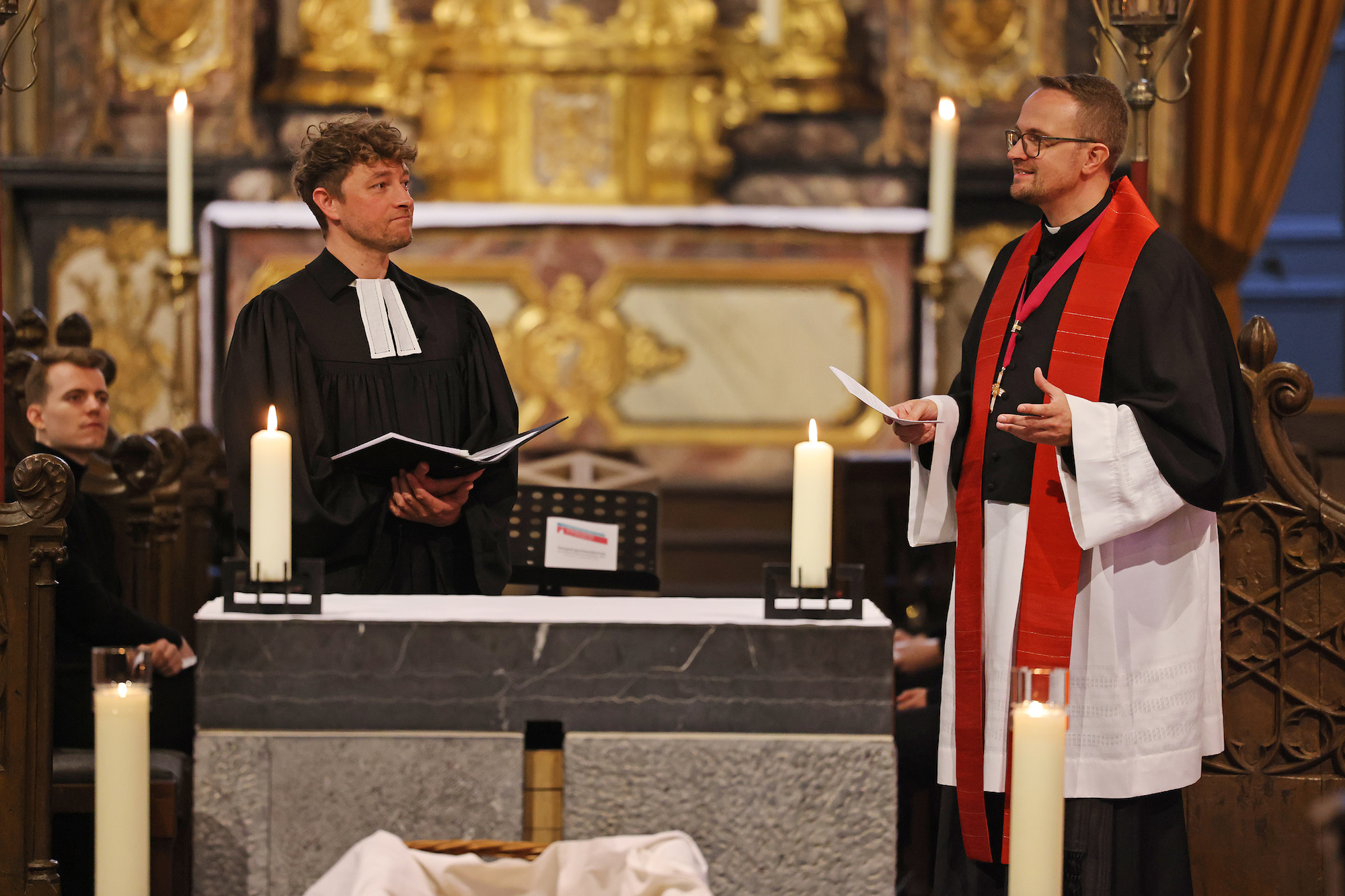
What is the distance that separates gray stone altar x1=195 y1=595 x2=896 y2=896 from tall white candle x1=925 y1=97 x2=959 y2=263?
308 cm

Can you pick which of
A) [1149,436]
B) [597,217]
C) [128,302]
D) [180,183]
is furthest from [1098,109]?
[128,302]

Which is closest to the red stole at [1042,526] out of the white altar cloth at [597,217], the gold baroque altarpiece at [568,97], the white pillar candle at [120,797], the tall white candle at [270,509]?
the tall white candle at [270,509]

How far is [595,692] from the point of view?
2111 mm

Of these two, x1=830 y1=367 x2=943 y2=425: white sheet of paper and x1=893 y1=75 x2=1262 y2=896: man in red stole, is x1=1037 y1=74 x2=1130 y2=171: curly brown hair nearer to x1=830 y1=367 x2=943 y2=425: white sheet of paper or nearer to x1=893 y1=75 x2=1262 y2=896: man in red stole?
x1=893 y1=75 x2=1262 y2=896: man in red stole

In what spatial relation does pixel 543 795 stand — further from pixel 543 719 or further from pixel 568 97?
pixel 568 97

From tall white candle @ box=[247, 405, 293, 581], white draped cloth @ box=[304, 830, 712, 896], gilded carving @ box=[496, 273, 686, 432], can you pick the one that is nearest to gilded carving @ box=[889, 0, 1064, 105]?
gilded carving @ box=[496, 273, 686, 432]

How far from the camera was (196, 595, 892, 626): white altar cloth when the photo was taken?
211cm

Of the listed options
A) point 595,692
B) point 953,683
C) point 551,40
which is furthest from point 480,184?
point 595,692

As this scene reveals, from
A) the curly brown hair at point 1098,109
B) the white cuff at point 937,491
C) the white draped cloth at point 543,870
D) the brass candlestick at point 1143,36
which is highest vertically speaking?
the brass candlestick at point 1143,36

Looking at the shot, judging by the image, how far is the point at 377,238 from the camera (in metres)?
2.97

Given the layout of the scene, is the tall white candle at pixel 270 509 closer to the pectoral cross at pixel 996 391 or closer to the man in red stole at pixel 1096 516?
the man in red stole at pixel 1096 516

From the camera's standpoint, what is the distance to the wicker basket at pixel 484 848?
201 cm

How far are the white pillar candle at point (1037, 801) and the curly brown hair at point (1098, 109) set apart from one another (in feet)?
4.09

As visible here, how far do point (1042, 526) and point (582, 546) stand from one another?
1.02 metres
